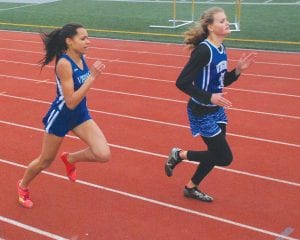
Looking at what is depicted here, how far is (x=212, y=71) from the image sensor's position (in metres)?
4.38

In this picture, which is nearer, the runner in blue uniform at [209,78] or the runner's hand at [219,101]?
the runner's hand at [219,101]

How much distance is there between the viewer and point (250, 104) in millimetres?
8078

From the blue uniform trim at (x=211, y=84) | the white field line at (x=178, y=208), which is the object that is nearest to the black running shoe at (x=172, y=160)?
the white field line at (x=178, y=208)

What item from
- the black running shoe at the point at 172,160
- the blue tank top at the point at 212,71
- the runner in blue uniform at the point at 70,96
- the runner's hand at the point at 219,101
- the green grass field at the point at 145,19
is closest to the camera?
the runner's hand at the point at 219,101


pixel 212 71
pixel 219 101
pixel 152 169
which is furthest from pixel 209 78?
pixel 152 169

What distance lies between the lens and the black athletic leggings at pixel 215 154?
4469 millimetres

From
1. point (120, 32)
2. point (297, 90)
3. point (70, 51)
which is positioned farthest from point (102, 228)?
point (120, 32)

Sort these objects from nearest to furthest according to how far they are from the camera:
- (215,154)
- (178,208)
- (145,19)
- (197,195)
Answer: (215,154), (178,208), (197,195), (145,19)

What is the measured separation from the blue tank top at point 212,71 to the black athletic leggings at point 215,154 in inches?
15.3

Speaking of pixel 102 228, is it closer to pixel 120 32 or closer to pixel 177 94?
pixel 177 94

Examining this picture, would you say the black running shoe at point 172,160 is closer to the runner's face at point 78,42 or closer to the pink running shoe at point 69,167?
the pink running shoe at point 69,167

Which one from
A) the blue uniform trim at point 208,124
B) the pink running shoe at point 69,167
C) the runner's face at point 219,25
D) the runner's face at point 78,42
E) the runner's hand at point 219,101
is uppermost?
the runner's face at point 219,25

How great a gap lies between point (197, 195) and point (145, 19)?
44.0 feet

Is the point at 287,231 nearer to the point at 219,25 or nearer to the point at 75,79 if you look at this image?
the point at 219,25
